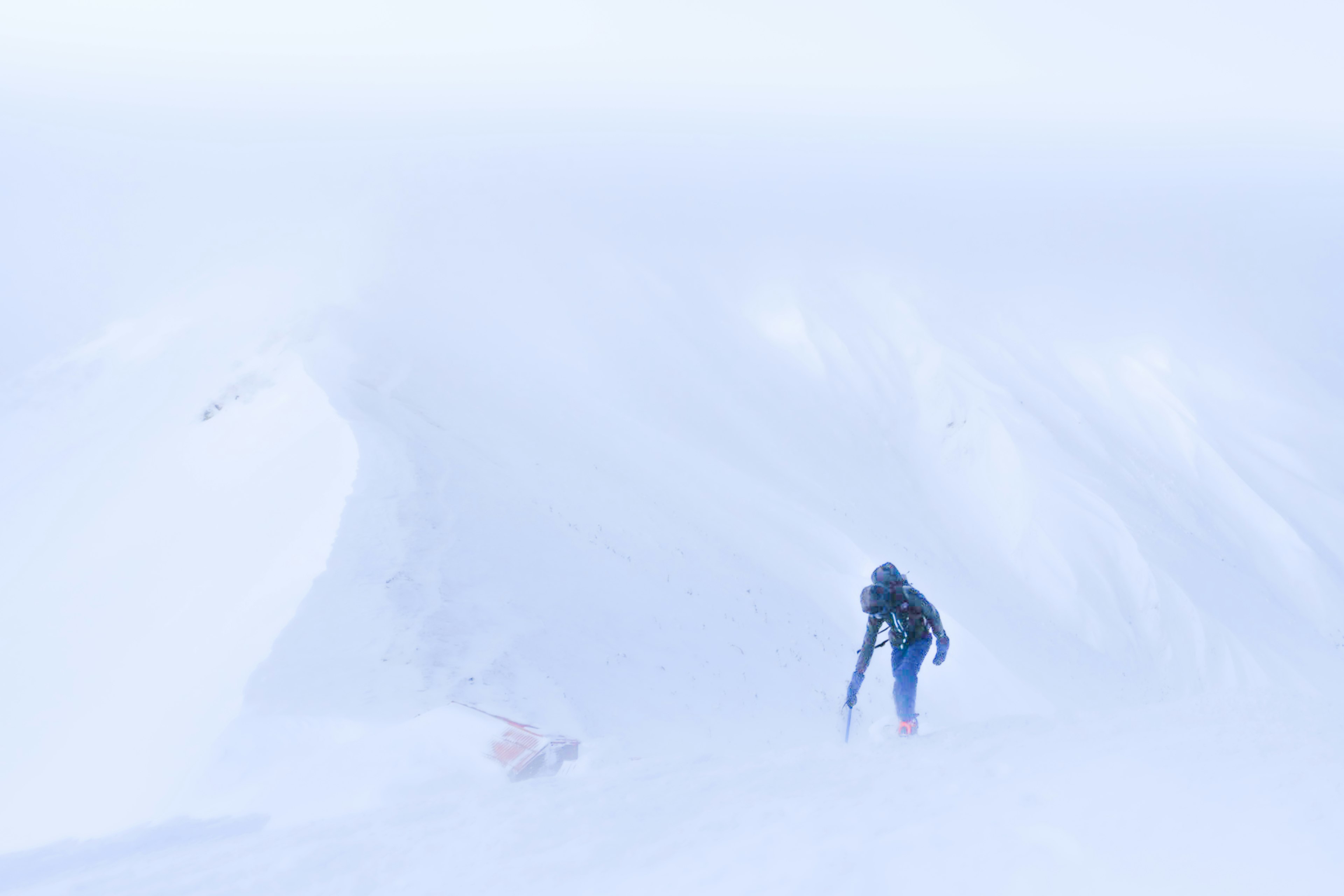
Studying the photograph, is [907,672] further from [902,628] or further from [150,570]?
[150,570]

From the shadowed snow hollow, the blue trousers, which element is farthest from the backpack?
the shadowed snow hollow

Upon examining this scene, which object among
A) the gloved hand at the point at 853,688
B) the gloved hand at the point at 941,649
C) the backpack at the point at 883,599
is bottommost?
the gloved hand at the point at 853,688

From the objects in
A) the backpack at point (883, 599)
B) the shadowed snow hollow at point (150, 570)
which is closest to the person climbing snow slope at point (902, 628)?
the backpack at point (883, 599)

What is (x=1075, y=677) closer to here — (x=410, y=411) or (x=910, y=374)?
(x=410, y=411)

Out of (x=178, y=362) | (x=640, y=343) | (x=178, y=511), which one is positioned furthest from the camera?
(x=640, y=343)

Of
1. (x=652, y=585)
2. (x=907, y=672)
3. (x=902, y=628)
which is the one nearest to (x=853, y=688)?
(x=907, y=672)

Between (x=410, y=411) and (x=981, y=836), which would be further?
(x=410, y=411)

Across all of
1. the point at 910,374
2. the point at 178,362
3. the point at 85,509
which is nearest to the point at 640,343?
the point at 910,374

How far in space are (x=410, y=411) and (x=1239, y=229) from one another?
98.4 meters

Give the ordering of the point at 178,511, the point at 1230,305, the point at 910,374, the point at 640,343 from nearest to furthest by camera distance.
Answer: the point at 178,511, the point at 640,343, the point at 910,374, the point at 1230,305

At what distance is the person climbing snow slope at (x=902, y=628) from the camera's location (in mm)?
7520

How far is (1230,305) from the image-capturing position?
206 ft

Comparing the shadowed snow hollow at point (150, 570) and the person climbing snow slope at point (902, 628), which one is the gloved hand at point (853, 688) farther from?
the shadowed snow hollow at point (150, 570)

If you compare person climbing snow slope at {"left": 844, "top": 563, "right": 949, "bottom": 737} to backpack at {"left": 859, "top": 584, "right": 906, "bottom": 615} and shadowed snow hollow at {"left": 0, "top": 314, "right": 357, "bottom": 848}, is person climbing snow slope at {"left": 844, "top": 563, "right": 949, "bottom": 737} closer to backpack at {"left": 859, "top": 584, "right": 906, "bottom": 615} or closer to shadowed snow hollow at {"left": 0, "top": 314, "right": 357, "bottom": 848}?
backpack at {"left": 859, "top": 584, "right": 906, "bottom": 615}
